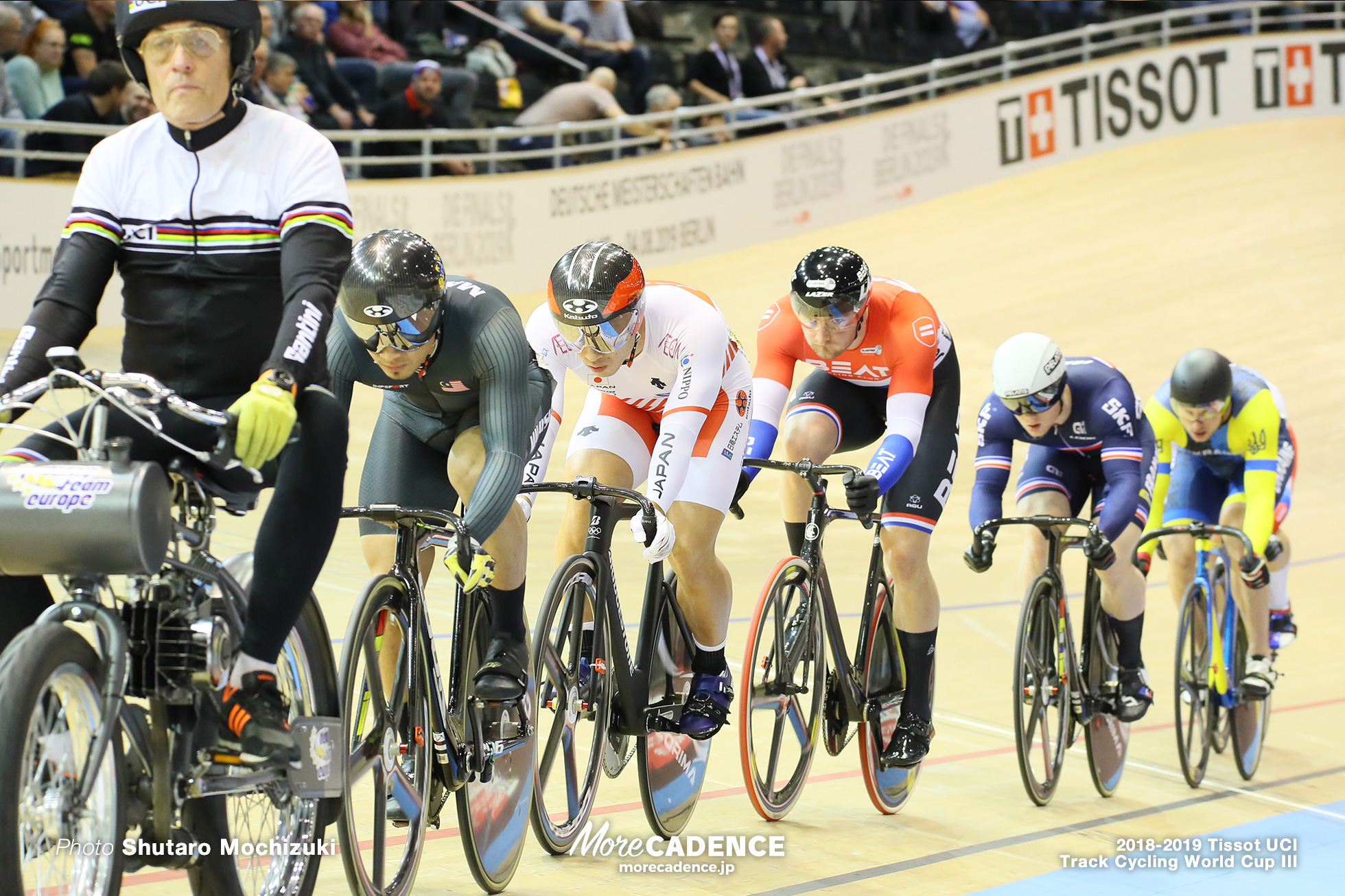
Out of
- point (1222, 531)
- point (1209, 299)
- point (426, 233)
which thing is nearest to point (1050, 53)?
point (1209, 299)

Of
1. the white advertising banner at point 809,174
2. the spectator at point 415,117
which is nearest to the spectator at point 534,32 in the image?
the white advertising banner at point 809,174

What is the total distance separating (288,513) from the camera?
2.31 metres

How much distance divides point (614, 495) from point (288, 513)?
1.21 m

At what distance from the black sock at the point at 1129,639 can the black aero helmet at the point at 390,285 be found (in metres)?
2.82

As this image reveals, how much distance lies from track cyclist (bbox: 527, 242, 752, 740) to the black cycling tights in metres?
1.14

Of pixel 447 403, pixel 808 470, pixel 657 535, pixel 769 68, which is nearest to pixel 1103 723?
pixel 808 470

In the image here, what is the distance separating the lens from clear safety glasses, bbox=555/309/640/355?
3488mm

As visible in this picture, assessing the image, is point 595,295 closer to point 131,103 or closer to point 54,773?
point 54,773

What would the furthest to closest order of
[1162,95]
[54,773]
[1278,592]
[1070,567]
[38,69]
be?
[1162,95] → [38,69] → [1070,567] → [1278,592] → [54,773]

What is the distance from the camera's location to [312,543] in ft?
7.63

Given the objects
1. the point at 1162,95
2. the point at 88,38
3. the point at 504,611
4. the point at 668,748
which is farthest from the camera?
the point at 1162,95

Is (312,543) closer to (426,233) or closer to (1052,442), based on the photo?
(1052,442)

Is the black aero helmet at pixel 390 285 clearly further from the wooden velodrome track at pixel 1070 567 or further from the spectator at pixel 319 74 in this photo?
the spectator at pixel 319 74

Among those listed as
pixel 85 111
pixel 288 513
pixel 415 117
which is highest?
pixel 415 117
